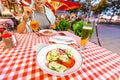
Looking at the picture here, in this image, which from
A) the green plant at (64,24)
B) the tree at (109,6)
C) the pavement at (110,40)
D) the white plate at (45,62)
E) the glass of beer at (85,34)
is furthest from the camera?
the tree at (109,6)

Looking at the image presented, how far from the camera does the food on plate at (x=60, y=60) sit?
22.1 inches

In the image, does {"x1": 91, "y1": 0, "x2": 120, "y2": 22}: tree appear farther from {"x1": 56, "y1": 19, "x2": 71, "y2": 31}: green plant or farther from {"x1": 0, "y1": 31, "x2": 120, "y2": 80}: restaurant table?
{"x1": 0, "y1": 31, "x2": 120, "y2": 80}: restaurant table

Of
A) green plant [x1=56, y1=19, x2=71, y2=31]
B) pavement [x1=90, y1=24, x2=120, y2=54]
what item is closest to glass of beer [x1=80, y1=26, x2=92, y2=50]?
green plant [x1=56, y1=19, x2=71, y2=31]

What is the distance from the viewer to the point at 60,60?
613mm

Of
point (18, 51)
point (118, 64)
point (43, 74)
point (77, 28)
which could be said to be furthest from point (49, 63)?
point (77, 28)

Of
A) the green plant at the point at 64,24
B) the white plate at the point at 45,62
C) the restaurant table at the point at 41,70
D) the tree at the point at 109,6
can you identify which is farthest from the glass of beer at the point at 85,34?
the tree at the point at 109,6

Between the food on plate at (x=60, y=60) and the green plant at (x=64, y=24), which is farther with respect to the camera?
the green plant at (x=64, y=24)

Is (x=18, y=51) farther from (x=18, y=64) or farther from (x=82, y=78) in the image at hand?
(x=82, y=78)

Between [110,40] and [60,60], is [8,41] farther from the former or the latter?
[110,40]

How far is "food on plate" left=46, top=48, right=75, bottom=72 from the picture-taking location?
56 centimetres

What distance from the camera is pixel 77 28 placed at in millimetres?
1122

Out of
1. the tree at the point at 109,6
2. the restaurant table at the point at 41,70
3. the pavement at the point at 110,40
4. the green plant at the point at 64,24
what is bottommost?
the pavement at the point at 110,40

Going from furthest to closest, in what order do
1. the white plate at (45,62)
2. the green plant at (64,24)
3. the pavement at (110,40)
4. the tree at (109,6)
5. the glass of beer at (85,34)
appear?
the tree at (109,6) → the pavement at (110,40) → the green plant at (64,24) → the glass of beer at (85,34) → the white plate at (45,62)

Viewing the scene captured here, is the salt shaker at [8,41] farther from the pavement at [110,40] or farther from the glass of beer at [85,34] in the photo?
the pavement at [110,40]
